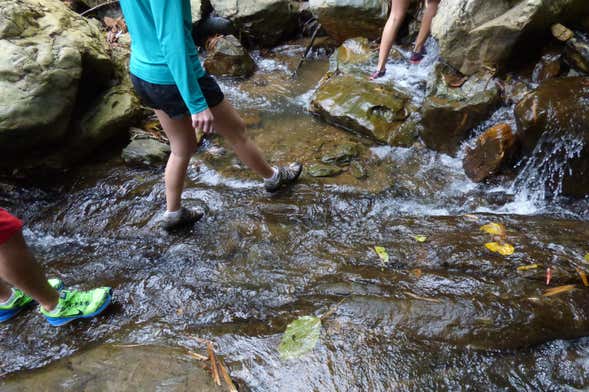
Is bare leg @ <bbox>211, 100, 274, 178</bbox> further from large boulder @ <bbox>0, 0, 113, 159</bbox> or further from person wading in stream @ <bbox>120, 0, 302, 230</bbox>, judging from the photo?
large boulder @ <bbox>0, 0, 113, 159</bbox>

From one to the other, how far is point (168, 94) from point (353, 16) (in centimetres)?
514

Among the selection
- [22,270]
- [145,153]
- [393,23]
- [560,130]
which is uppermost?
[393,23]

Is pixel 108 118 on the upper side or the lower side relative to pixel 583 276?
lower

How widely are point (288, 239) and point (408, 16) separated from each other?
17.5ft

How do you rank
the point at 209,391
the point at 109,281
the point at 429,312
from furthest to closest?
the point at 109,281
the point at 429,312
the point at 209,391

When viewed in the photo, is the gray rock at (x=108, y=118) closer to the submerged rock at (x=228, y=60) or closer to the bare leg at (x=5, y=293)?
the bare leg at (x=5, y=293)

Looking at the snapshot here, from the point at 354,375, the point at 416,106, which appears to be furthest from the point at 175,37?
the point at 416,106

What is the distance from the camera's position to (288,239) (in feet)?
10.1

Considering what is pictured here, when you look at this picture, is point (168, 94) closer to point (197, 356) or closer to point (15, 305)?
point (197, 356)

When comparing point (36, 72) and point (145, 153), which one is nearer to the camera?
point (36, 72)

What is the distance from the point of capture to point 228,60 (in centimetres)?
662

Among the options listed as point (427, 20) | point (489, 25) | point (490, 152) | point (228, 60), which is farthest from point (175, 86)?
point (228, 60)

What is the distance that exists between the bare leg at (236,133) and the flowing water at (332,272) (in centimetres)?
45

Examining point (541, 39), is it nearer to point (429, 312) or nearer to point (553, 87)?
point (553, 87)
